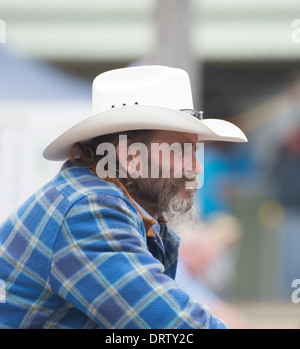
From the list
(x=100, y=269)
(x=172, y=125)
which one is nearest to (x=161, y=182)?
(x=172, y=125)

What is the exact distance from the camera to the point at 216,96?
5.09m

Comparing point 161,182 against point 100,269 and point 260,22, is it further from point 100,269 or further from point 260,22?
point 260,22

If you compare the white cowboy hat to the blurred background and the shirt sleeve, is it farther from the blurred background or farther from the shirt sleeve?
the blurred background

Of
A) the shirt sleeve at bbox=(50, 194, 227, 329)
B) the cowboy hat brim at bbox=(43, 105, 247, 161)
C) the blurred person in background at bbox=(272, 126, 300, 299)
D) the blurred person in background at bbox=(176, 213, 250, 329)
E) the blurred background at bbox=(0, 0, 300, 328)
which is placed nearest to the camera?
the shirt sleeve at bbox=(50, 194, 227, 329)

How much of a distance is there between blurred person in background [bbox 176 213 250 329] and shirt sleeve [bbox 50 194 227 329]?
56.9 inches

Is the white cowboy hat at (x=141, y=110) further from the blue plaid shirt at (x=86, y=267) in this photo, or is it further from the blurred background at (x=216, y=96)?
the blurred background at (x=216, y=96)

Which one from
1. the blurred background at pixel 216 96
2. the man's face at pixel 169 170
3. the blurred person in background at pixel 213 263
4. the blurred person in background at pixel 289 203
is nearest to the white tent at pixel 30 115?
the blurred background at pixel 216 96

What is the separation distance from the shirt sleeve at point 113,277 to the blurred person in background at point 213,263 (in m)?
1.44

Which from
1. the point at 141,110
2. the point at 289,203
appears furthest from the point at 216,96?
the point at 141,110

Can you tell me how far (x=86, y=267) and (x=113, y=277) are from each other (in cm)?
6

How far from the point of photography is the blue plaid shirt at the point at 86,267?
4.44ft

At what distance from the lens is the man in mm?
1360

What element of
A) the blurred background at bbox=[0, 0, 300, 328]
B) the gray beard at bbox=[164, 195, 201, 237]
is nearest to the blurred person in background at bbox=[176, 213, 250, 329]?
the blurred background at bbox=[0, 0, 300, 328]
